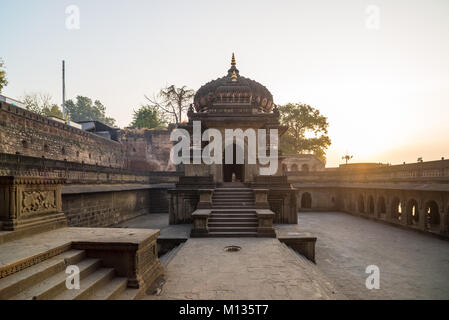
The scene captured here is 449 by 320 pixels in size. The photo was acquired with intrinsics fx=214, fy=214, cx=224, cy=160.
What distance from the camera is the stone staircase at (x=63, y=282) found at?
3.18 m

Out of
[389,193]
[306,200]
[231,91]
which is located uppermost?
[231,91]

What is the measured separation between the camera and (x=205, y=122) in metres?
14.0

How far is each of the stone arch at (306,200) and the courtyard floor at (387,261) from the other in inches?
354

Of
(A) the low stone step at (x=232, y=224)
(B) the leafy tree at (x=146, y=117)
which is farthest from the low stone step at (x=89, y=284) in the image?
(B) the leafy tree at (x=146, y=117)

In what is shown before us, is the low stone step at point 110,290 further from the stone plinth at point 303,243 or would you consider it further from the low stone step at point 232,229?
the stone plinth at point 303,243

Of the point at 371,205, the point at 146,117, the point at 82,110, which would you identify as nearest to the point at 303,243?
the point at 371,205

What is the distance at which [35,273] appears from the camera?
348 centimetres

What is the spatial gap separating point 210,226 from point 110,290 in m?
5.77

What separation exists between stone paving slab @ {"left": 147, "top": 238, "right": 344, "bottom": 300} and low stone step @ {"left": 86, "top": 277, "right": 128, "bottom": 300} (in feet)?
2.23

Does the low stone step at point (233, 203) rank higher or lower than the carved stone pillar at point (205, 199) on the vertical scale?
lower

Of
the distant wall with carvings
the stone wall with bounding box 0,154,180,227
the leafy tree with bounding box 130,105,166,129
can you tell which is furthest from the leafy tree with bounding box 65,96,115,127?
the distant wall with carvings

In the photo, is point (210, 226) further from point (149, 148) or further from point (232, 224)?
point (149, 148)
